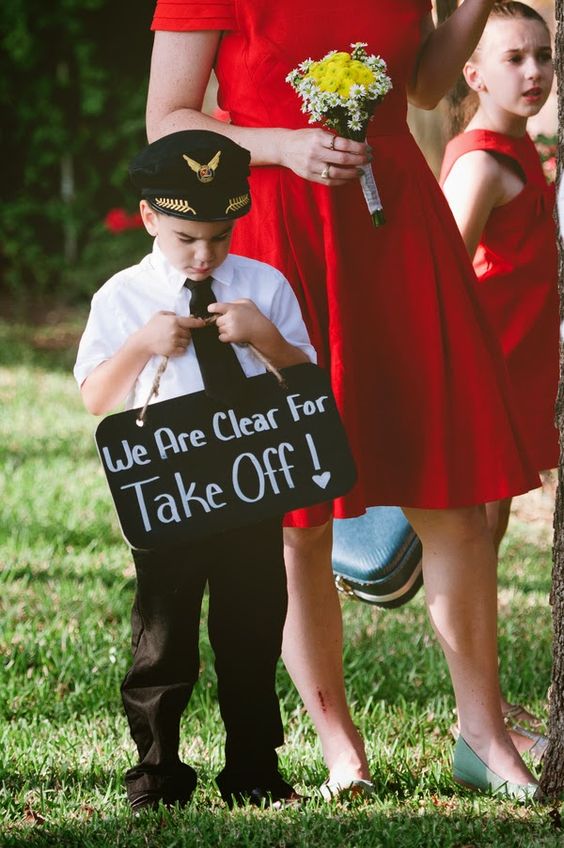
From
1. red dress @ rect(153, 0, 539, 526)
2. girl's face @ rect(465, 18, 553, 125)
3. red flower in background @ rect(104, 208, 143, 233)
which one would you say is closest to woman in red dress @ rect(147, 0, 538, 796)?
red dress @ rect(153, 0, 539, 526)

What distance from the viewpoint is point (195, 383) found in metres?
2.39

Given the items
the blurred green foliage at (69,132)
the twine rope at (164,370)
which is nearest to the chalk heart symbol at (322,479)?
the twine rope at (164,370)

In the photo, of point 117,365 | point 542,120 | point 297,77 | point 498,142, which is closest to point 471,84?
point 498,142

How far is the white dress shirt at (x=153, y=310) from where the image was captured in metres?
2.39

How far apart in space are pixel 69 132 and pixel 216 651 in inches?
380

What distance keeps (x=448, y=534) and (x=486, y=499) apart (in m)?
0.12

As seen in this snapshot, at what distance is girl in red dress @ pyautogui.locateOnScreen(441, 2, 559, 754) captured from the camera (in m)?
3.18

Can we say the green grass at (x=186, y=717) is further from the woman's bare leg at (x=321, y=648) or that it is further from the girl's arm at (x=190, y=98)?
the girl's arm at (x=190, y=98)

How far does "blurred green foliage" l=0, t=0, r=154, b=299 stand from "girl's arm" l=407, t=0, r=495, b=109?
8637mm

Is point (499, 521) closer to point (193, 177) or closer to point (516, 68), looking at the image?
point (516, 68)

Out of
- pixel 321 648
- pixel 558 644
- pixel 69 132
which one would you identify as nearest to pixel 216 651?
pixel 321 648

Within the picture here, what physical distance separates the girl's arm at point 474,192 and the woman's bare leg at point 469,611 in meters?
0.72

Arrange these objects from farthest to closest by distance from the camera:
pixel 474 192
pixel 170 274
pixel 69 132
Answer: pixel 69 132
pixel 474 192
pixel 170 274

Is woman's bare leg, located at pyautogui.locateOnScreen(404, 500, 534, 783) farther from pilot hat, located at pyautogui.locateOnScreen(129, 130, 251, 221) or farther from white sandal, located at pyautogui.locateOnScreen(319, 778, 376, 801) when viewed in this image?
pilot hat, located at pyautogui.locateOnScreen(129, 130, 251, 221)
